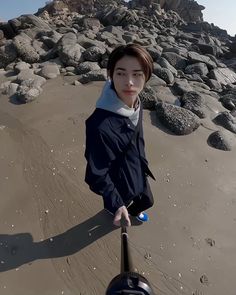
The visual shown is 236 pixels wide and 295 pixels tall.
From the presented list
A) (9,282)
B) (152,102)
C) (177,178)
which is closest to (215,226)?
(177,178)

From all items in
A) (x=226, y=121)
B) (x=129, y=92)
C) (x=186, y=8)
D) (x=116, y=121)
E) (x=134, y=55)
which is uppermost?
(x=134, y=55)

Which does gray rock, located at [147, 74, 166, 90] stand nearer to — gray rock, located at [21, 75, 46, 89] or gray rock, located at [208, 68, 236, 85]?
gray rock, located at [21, 75, 46, 89]

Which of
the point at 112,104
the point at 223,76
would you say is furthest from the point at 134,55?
the point at 223,76

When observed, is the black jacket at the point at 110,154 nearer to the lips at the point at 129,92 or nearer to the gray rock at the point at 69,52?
the lips at the point at 129,92

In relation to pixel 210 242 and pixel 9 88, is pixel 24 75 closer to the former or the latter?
pixel 9 88

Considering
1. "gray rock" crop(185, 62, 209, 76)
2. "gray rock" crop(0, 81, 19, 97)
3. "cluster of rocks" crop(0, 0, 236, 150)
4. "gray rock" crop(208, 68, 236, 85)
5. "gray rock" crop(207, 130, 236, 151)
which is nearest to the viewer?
"gray rock" crop(207, 130, 236, 151)

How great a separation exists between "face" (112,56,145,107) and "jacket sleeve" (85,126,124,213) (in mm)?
309

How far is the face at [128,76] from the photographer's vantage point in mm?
2025

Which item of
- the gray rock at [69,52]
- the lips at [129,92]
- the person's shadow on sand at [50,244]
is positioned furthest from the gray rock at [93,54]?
the lips at [129,92]

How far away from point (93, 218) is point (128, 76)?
5.16 ft

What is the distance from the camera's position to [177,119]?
463 centimetres

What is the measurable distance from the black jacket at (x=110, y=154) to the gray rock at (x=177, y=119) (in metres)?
2.19

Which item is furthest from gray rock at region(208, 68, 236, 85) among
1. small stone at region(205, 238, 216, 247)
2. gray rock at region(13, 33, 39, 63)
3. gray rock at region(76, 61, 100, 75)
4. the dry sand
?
small stone at region(205, 238, 216, 247)

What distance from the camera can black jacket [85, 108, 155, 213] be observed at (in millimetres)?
2061
